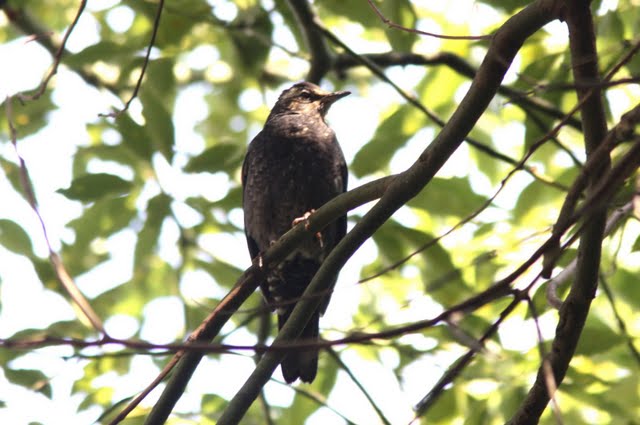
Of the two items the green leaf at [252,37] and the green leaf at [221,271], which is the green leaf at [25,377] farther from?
the green leaf at [252,37]

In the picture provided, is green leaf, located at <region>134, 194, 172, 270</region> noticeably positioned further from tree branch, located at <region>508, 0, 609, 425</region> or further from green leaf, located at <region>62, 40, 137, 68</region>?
tree branch, located at <region>508, 0, 609, 425</region>

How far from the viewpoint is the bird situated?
5840mm

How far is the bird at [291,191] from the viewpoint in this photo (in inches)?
230

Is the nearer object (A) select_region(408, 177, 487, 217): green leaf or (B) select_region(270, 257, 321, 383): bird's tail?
(A) select_region(408, 177, 487, 217): green leaf

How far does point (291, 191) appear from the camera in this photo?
5.86m

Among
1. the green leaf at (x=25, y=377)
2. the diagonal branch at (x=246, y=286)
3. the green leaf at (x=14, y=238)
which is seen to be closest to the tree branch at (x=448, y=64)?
the diagonal branch at (x=246, y=286)

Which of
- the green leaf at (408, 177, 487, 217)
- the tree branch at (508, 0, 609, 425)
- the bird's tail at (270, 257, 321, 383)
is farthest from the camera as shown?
the bird's tail at (270, 257, 321, 383)

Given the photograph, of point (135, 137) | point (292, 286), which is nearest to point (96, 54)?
point (135, 137)

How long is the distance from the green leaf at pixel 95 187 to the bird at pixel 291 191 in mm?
1224

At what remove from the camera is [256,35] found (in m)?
5.93

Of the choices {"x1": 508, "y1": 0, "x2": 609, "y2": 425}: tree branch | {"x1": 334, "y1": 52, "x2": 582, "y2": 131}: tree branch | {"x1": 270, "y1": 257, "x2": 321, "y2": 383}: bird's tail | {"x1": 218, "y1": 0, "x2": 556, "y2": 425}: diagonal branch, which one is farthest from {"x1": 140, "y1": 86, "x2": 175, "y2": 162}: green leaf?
{"x1": 508, "y1": 0, "x2": 609, "y2": 425}: tree branch

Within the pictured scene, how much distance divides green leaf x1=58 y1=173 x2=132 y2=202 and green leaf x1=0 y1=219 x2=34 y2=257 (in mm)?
422

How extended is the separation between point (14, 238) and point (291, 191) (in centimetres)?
189

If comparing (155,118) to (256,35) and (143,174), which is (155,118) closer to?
(143,174)
